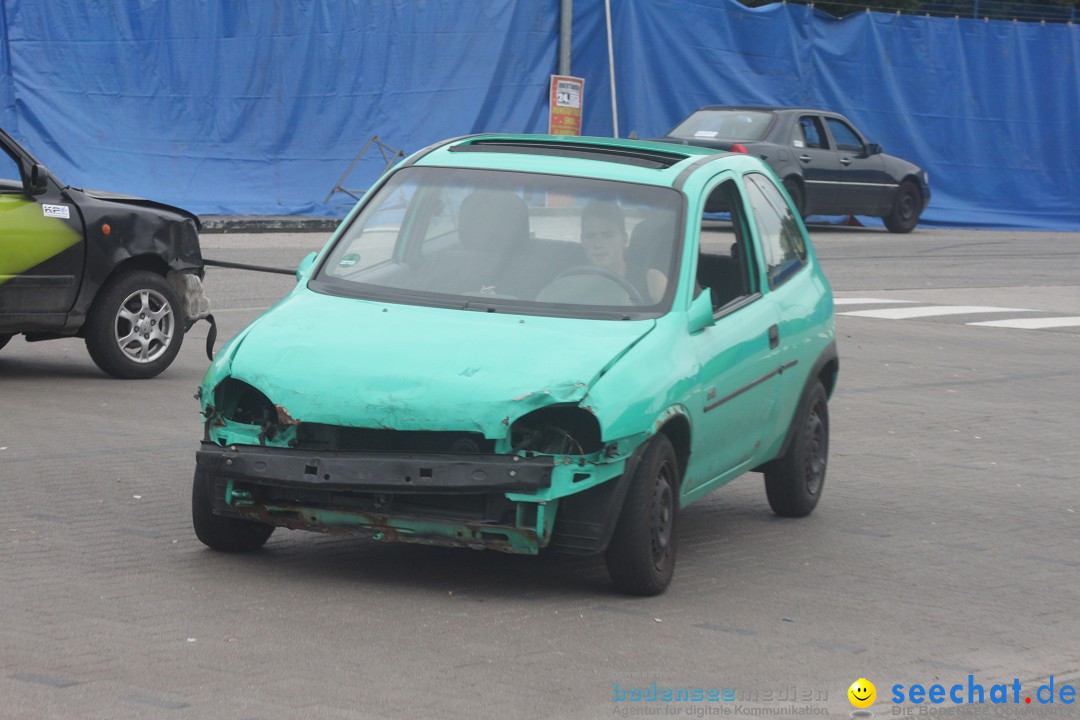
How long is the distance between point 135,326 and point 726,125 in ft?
48.5

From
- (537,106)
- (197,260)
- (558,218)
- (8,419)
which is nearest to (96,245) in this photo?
(197,260)

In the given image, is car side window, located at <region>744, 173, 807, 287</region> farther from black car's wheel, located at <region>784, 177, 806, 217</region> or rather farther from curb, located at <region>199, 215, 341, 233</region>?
black car's wheel, located at <region>784, 177, 806, 217</region>

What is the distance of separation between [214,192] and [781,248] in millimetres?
16598

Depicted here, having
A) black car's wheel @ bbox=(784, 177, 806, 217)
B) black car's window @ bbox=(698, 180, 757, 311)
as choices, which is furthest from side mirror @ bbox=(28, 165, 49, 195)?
black car's wheel @ bbox=(784, 177, 806, 217)

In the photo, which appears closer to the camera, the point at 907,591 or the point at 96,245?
the point at 907,591

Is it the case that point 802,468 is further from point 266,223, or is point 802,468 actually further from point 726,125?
point 726,125

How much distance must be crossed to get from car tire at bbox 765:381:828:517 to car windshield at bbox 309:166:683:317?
136cm

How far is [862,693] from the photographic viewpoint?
502 cm

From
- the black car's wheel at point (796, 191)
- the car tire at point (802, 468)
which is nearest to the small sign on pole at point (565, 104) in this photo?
the black car's wheel at point (796, 191)

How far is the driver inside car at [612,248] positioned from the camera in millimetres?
6562

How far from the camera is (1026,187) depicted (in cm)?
3194

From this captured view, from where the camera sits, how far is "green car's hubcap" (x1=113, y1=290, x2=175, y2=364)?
428 inches

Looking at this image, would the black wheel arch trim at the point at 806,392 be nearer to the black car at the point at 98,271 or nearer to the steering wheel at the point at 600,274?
the steering wheel at the point at 600,274

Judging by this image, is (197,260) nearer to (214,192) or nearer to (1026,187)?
(214,192)
